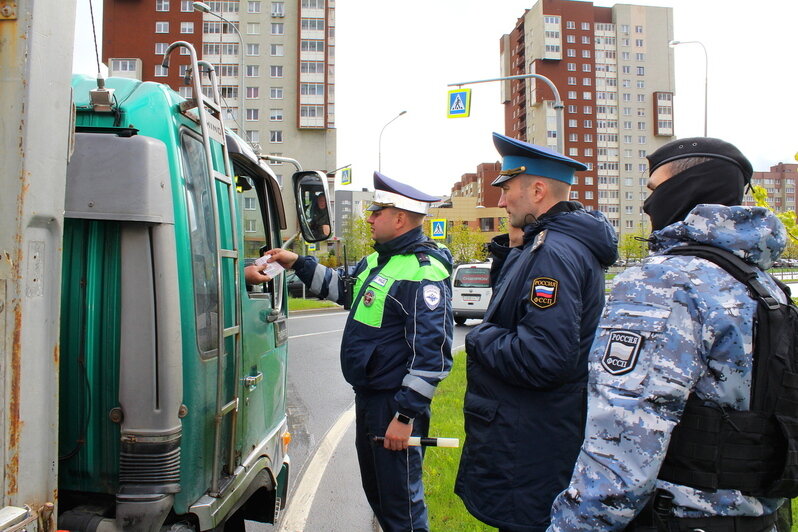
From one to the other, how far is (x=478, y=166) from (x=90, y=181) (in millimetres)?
112644

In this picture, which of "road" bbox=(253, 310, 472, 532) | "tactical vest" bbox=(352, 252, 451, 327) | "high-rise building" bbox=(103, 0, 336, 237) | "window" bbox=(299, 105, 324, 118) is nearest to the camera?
"tactical vest" bbox=(352, 252, 451, 327)

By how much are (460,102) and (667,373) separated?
13.4m

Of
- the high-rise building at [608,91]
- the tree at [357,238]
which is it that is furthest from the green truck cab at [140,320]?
the high-rise building at [608,91]

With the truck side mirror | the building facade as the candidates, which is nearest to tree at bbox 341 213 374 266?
the truck side mirror

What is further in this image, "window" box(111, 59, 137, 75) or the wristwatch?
"window" box(111, 59, 137, 75)

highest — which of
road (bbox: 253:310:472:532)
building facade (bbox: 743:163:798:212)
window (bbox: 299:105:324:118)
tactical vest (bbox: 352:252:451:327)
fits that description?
building facade (bbox: 743:163:798:212)

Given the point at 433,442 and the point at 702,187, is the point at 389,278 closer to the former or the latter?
the point at 433,442

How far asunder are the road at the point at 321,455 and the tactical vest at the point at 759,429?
2.99 m

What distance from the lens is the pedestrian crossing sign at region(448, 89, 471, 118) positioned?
14.3m

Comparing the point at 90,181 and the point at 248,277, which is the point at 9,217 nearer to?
the point at 90,181

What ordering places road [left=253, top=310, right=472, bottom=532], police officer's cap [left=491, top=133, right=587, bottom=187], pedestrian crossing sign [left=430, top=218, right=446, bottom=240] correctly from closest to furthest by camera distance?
1. police officer's cap [left=491, top=133, right=587, bottom=187]
2. road [left=253, top=310, right=472, bottom=532]
3. pedestrian crossing sign [left=430, top=218, right=446, bottom=240]

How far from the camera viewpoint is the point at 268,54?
65188 mm

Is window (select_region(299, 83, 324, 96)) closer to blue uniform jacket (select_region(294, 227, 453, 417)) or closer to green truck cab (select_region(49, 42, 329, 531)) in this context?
blue uniform jacket (select_region(294, 227, 453, 417))

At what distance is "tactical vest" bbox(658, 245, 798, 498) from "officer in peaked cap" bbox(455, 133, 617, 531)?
0.68 m
